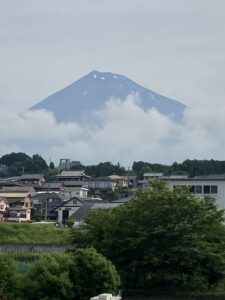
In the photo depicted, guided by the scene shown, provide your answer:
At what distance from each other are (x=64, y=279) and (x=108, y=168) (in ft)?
324

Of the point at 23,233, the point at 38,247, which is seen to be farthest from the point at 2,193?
the point at 38,247

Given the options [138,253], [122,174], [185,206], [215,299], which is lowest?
[215,299]

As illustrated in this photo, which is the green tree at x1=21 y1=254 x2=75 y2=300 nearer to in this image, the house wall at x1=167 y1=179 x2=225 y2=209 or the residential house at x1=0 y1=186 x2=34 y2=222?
the house wall at x1=167 y1=179 x2=225 y2=209

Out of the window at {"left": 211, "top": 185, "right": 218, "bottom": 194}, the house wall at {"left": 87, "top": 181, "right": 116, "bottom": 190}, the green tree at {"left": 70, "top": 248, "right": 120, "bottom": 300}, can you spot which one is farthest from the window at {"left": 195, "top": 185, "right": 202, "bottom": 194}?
the house wall at {"left": 87, "top": 181, "right": 116, "bottom": 190}

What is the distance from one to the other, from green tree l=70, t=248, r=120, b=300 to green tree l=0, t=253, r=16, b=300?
171cm

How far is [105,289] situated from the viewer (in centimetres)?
1741

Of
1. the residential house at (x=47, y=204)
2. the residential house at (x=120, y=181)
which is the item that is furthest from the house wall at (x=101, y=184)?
the residential house at (x=47, y=204)

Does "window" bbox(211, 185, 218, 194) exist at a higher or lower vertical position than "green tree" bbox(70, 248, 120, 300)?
higher

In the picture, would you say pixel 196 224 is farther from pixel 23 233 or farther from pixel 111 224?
pixel 23 233

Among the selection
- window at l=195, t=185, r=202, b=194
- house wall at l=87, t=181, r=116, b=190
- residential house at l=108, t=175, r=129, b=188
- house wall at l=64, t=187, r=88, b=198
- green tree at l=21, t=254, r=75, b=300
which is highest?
residential house at l=108, t=175, r=129, b=188

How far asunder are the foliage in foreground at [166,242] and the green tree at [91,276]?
293 centimetres

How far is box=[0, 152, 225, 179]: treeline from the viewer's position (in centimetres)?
10012

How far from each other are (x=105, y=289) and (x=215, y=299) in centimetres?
415

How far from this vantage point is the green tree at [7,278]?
17781 millimetres
